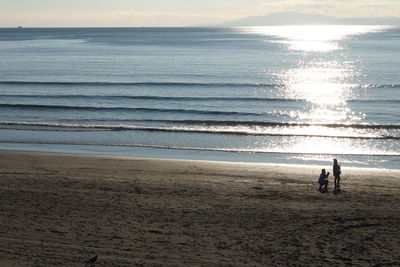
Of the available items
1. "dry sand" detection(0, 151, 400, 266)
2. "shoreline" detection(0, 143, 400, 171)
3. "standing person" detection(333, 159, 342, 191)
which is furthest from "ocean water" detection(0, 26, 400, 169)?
"standing person" detection(333, 159, 342, 191)

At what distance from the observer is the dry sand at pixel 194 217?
12.7 metres

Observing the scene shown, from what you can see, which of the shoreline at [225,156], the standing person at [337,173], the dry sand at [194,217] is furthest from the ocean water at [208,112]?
the standing person at [337,173]

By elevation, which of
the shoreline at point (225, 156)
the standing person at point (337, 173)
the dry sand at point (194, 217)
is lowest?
the dry sand at point (194, 217)

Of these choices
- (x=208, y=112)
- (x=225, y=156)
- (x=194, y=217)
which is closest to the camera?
(x=194, y=217)

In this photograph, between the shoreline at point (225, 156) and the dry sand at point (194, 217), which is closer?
the dry sand at point (194, 217)

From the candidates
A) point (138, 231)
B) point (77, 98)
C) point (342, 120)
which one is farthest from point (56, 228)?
point (77, 98)

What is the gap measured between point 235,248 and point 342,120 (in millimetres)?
23435

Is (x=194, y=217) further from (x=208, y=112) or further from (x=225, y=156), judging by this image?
(x=208, y=112)

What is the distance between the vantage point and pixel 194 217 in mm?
15211

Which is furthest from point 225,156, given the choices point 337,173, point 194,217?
point 194,217

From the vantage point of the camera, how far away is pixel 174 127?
32.7 meters

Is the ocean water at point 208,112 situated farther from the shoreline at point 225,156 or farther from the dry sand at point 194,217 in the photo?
the dry sand at point 194,217

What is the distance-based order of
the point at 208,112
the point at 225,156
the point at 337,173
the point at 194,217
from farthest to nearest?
the point at 208,112 < the point at 225,156 < the point at 337,173 < the point at 194,217

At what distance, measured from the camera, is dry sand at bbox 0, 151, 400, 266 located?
12.7m
